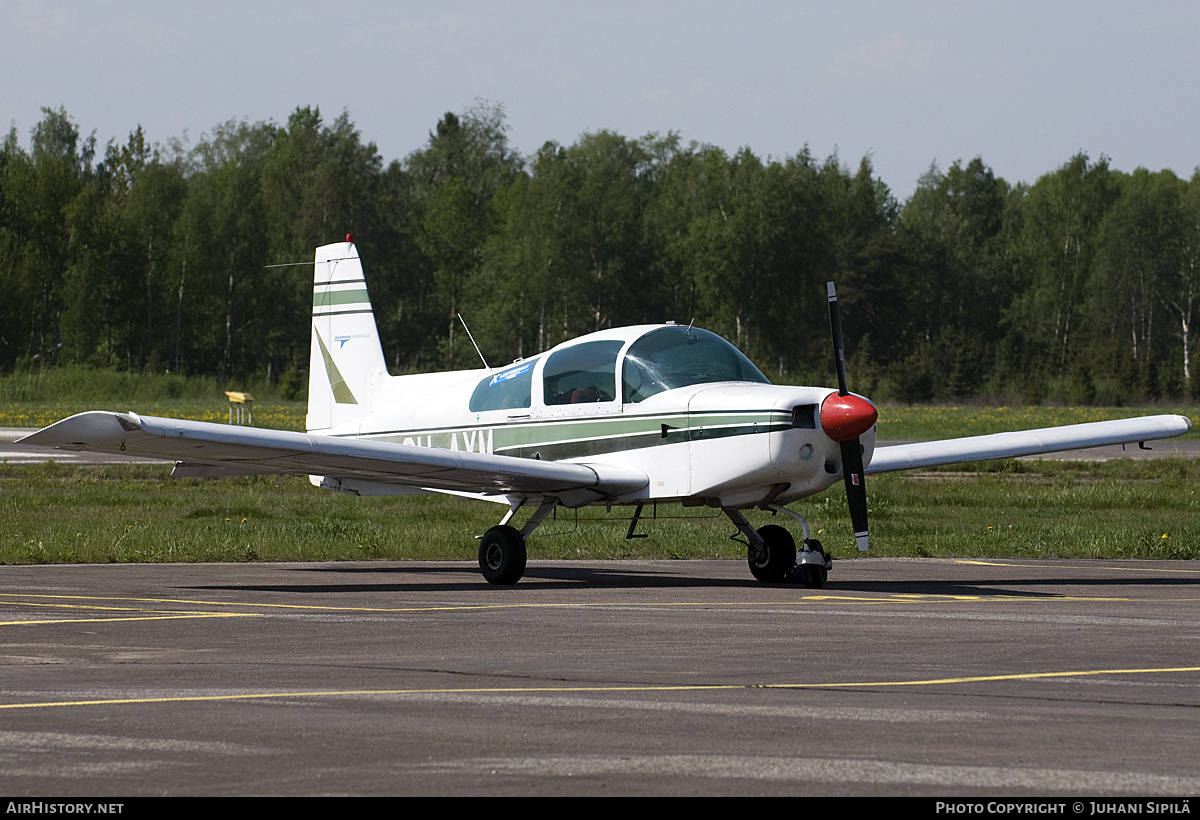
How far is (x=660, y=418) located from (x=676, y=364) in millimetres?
685

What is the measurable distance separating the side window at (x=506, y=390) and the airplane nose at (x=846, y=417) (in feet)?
12.0

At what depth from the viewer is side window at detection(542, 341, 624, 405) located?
15.1 metres

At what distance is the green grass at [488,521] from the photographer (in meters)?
18.1

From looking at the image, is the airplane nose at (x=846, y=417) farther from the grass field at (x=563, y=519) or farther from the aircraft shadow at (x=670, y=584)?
the grass field at (x=563, y=519)

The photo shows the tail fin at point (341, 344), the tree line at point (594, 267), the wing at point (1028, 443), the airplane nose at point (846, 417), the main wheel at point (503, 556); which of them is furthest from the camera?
the tree line at point (594, 267)

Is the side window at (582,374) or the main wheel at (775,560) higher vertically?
the side window at (582,374)

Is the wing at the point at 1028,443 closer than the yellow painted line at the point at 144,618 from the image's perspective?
No

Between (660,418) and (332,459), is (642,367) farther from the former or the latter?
(332,459)

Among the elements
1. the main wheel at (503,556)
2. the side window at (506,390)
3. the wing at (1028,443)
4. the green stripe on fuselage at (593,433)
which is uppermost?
the side window at (506,390)

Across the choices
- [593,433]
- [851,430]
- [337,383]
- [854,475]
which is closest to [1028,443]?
[854,475]

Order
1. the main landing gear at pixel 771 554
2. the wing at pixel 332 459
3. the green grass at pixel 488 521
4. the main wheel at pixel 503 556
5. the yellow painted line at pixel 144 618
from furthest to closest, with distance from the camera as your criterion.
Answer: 1. the green grass at pixel 488 521
2. the main landing gear at pixel 771 554
3. the main wheel at pixel 503 556
4. the wing at pixel 332 459
5. the yellow painted line at pixel 144 618

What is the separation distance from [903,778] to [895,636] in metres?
4.76

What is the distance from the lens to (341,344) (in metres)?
19.1

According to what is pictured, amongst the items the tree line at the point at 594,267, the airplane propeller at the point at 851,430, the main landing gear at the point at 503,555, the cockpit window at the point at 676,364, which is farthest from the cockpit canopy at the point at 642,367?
the tree line at the point at 594,267
